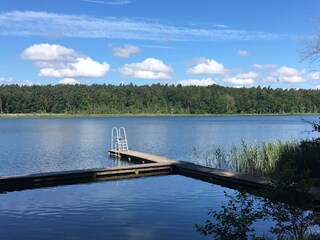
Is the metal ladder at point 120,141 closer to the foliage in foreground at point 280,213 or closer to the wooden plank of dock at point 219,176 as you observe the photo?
the wooden plank of dock at point 219,176

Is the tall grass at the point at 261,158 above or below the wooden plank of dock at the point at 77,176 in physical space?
above

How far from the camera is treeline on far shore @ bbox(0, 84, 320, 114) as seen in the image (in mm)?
89375

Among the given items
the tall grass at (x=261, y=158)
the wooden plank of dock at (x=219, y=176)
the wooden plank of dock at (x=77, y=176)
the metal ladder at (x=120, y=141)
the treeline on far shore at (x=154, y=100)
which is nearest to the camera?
the wooden plank of dock at (x=219, y=176)

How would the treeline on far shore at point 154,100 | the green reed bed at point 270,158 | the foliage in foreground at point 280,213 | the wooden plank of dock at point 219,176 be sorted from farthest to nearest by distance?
the treeline on far shore at point 154,100
the wooden plank of dock at point 219,176
the green reed bed at point 270,158
the foliage in foreground at point 280,213

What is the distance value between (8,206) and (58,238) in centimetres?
277

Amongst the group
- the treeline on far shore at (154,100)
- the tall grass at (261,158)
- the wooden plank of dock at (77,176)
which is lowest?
the wooden plank of dock at (77,176)

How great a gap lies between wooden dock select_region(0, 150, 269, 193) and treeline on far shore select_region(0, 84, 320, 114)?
76.6 m

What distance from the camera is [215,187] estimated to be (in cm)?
1084

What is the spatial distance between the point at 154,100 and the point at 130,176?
82922mm

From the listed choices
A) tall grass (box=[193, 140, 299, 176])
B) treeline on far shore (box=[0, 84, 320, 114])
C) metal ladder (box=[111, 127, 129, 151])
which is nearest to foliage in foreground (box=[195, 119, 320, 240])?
tall grass (box=[193, 140, 299, 176])

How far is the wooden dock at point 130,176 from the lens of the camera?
35.2ft

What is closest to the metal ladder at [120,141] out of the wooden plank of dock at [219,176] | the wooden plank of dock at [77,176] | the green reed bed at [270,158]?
the wooden plank of dock at [219,176]

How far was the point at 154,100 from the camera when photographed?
9544 cm

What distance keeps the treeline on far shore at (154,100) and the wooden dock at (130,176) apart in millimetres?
76561
